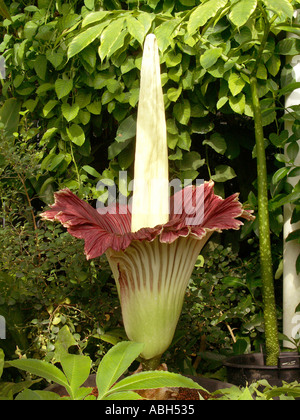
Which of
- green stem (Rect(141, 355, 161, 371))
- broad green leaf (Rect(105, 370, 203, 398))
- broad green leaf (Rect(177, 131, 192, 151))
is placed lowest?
green stem (Rect(141, 355, 161, 371))

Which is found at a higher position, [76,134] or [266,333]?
[76,134]

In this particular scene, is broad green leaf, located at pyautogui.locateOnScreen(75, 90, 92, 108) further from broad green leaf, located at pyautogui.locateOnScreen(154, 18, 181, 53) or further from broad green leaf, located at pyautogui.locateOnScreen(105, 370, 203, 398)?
broad green leaf, located at pyautogui.locateOnScreen(105, 370, 203, 398)

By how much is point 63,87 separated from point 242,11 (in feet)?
2.74

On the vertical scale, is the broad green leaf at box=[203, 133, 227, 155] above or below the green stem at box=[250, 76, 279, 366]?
above

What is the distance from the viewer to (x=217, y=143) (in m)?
1.79

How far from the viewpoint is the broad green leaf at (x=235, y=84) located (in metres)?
1.61

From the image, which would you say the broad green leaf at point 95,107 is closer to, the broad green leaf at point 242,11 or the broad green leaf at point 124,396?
the broad green leaf at point 242,11

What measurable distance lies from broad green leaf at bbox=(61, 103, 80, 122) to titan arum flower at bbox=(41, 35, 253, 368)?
2.46 feet

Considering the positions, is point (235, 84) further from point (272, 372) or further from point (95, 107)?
point (272, 372)

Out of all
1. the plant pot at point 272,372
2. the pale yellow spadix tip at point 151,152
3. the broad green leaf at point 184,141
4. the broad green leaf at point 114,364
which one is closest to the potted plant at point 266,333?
the plant pot at point 272,372

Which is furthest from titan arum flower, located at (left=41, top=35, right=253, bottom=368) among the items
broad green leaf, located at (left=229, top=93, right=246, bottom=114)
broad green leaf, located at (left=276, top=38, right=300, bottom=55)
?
broad green leaf, located at (left=276, top=38, right=300, bottom=55)

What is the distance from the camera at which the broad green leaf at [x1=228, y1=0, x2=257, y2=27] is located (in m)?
1.19

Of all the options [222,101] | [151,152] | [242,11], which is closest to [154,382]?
[151,152]

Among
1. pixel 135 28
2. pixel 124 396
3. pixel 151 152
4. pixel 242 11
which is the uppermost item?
pixel 135 28
